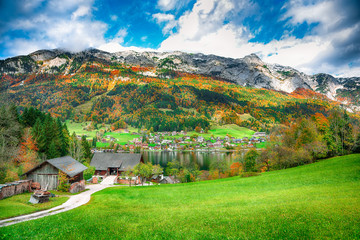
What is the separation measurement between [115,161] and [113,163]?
104 centimetres

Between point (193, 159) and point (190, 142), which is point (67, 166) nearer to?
point (193, 159)

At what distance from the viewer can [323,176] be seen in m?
24.9

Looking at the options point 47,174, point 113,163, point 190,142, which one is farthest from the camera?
point 190,142

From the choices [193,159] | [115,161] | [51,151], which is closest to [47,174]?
[51,151]

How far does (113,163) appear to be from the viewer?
64750 mm

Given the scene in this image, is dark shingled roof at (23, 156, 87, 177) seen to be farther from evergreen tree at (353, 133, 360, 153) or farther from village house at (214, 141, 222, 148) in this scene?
village house at (214, 141, 222, 148)

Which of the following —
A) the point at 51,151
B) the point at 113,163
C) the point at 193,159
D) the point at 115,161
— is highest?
the point at 51,151

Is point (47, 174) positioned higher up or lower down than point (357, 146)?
lower down

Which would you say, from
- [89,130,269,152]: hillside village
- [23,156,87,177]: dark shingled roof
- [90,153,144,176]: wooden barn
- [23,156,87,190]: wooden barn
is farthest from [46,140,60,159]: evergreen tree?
[89,130,269,152]: hillside village

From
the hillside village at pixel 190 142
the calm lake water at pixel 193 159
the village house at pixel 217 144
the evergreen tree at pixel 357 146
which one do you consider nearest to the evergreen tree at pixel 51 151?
the calm lake water at pixel 193 159

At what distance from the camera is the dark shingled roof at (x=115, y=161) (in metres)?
63.9

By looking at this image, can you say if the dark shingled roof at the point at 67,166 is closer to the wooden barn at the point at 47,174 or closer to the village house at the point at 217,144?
the wooden barn at the point at 47,174

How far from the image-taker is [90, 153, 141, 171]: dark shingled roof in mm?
63875

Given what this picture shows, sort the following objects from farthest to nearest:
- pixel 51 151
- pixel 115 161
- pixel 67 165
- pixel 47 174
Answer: pixel 115 161, pixel 51 151, pixel 67 165, pixel 47 174
